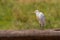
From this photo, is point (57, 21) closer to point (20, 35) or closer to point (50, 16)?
point (50, 16)

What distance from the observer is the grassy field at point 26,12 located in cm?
429

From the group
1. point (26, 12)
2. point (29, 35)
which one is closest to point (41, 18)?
point (26, 12)

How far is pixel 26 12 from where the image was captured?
4.75m

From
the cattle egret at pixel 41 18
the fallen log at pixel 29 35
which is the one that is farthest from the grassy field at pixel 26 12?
the fallen log at pixel 29 35

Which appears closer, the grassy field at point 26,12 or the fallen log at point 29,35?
the fallen log at point 29,35

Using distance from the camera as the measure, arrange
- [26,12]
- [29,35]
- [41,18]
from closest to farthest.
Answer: [29,35]
[41,18]
[26,12]

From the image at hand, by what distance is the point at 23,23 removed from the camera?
441cm

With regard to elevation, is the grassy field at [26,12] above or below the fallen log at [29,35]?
above

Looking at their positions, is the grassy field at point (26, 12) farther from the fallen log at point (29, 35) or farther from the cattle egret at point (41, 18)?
the fallen log at point (29, 35)

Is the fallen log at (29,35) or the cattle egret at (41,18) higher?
the cattle egret at (41,18)

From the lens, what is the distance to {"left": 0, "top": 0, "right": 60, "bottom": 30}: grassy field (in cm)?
429

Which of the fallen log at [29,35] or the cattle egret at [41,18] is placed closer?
the fallen log at [29,35]

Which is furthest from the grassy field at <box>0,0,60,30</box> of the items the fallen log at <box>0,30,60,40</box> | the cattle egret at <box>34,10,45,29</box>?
the fallen log at <box>0,30,60,40</box>

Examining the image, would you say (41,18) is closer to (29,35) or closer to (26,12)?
(26,12)
